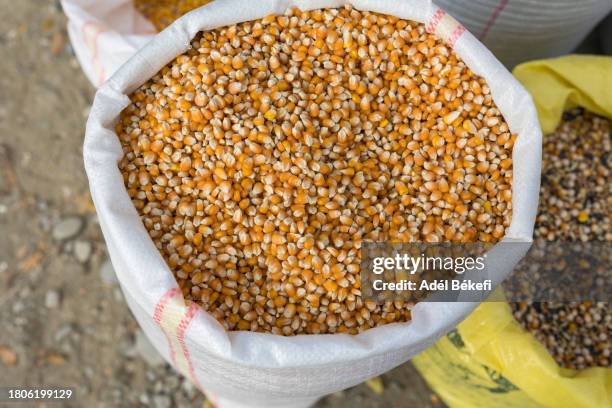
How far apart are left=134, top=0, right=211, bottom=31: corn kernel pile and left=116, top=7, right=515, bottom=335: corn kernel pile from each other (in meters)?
0.63

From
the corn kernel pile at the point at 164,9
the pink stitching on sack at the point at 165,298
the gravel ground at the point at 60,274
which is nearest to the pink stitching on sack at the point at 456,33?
the pink stitching on sack at the point at 165,298

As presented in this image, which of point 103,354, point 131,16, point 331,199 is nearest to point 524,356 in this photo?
point 331,199

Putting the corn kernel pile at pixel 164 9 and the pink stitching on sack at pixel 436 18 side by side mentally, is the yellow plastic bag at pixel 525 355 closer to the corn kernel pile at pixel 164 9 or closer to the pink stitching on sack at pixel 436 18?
the pink stitching on sack at pixel 436 18

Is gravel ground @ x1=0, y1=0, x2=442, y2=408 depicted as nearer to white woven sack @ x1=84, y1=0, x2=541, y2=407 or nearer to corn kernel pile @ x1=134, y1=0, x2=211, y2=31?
corn kernel pile @ x1=134, y1=0, x2=211, y2=31

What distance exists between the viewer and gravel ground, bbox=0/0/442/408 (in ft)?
6.33

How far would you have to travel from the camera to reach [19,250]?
203 centimetres

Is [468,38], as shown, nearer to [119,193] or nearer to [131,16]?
[119,193]

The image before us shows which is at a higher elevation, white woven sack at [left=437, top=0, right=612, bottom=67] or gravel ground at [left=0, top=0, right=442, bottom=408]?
white woven sack at [left=437, top=0, right=612, bottom=67]

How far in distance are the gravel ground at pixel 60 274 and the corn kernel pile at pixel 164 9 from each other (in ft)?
1.37

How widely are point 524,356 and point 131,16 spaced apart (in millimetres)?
1419

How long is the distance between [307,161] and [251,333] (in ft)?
1.12

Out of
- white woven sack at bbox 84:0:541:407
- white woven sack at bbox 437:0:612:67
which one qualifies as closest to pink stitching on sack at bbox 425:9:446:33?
white woven sack at bbox 84:0:541:407

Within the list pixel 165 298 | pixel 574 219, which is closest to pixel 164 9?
pixel 165 298

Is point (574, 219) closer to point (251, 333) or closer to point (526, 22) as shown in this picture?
point (526, 22)
